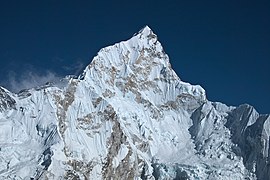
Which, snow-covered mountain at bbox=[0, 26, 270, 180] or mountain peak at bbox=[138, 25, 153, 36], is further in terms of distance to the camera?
mountain peak at bbox=[138, 25, 153, 36]

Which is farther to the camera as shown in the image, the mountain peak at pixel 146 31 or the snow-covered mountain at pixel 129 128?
the mountain peak at pixel 146 31

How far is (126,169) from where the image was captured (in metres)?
105

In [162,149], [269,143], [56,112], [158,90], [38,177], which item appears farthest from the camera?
[158,90]

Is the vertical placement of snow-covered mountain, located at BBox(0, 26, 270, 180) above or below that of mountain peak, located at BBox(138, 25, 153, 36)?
below

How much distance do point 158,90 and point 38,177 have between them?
4912 centimetres

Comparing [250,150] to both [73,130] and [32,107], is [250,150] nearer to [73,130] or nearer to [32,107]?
[73,130]

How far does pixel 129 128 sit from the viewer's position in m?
115

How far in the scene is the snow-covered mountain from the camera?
93.9 m

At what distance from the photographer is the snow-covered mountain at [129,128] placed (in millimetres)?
93875

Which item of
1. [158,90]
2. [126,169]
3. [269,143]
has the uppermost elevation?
[158,90]

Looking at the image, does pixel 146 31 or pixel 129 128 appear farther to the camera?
pixel 146 31

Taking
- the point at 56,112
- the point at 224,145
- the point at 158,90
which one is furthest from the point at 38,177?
the point at 158,90

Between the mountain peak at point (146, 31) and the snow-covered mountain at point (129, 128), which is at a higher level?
the mountain peak at point (146, 31)

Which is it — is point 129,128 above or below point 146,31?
below
